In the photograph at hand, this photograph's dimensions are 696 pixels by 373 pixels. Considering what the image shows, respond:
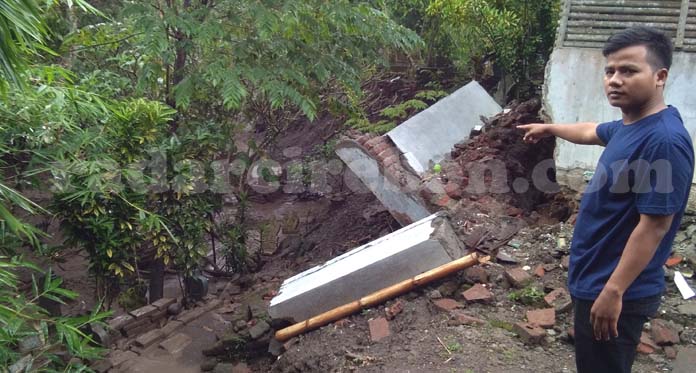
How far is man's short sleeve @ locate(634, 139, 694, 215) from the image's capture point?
1667 millimetres

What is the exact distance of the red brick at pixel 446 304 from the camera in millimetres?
3549

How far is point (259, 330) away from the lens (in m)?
4.18

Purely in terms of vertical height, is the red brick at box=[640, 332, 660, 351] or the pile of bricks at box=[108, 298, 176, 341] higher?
the red brick at box=[640, 332, 660, 351]

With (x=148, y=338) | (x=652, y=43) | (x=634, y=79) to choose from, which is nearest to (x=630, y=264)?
(x=634, y=79)

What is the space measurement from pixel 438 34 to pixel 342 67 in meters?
4.14

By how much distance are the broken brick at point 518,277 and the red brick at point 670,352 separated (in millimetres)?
890

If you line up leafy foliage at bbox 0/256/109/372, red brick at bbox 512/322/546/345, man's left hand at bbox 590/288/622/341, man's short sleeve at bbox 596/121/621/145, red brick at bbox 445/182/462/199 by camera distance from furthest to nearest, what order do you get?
red brick at bbox 445/182/462/199, red brick at bbox 512/322/546/345, leafy foliage at bbox 0/256/109/372, man's short sleeve at bbox 596/121/621/145, man's left hand at bbox 590/288/622/341

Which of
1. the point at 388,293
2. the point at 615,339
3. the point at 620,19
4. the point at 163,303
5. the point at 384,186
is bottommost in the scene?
the point at 163,303

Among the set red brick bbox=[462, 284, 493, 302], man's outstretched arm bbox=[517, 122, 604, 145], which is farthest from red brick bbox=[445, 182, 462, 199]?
man's outstretched arm bbox=[517, 122, 604, 145]

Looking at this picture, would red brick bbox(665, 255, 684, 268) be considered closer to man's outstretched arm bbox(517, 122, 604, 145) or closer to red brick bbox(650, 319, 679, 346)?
red brick bbox(650, 319, 679, 346)

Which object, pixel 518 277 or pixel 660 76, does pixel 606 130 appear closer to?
pixel 660 76

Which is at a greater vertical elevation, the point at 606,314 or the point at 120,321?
the point at 606,314

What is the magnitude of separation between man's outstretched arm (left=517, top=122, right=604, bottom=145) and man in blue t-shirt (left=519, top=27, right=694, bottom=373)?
34cm

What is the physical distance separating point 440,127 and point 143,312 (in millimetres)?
3657
